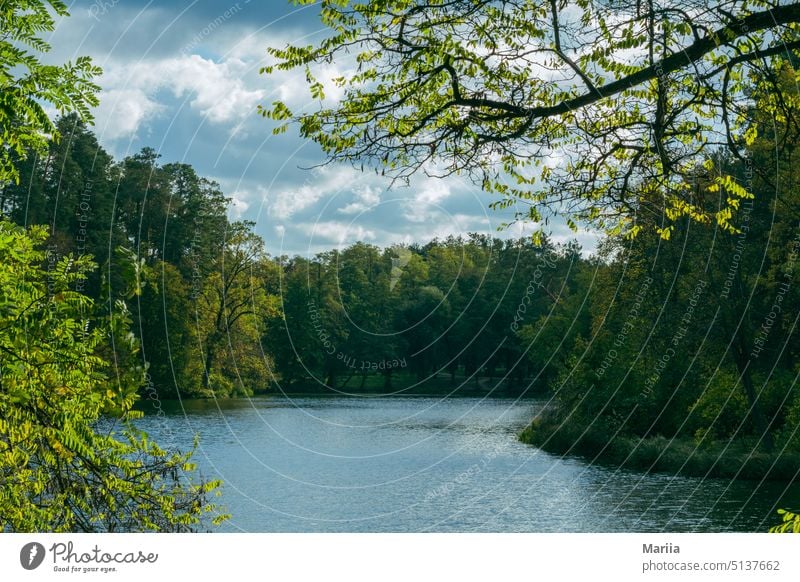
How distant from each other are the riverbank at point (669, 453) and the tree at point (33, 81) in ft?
74.6

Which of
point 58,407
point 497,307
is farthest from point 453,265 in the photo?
point 58,407

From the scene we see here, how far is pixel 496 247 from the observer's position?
41625mm

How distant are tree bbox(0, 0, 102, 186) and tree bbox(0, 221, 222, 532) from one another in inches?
31.2

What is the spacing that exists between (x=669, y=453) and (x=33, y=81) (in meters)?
26.1

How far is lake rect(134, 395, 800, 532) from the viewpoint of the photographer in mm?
21656

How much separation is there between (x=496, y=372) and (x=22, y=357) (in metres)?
62.8

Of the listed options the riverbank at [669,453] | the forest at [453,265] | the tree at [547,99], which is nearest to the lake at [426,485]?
the riverbank at [669,453]

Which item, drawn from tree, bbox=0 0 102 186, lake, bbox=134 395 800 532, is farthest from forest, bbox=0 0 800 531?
lake, bbox=134 395 800 532

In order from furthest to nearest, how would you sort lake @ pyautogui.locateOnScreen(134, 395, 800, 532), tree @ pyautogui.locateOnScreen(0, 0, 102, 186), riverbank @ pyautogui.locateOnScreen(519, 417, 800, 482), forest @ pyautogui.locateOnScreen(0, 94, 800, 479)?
forest @ pyautogui.locateOnScreen(0, 94, 800, 479), riverbank @ pyautogui.locateOnScreen(519, 417, 800, 482), lake @ pyautogui.locateOnScreen(134, 395, 800, 532), tree @ pyautogui.locateOnScreen(0, 0, 102, 186)

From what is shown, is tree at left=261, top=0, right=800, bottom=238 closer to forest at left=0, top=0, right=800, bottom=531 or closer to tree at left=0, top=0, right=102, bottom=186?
forest at left=0, top=0, right=800, bottom=531

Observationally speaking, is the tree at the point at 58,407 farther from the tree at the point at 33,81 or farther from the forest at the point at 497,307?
the forest at the point at 497,307

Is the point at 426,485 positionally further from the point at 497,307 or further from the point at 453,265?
the point at 497,307

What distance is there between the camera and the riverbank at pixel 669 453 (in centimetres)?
2505
